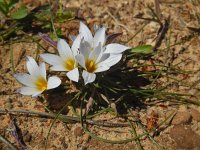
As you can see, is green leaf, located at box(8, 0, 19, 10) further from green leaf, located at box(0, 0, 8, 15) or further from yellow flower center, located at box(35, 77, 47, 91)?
yellow flower center, located at box(35, 77, 47, 91)

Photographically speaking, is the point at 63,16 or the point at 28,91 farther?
the point at 63,16

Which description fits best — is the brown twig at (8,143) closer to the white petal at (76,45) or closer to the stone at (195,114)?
the white petal at (76,45)

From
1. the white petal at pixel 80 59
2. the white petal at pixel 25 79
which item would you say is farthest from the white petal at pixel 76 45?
the white petal at pixel 25 79

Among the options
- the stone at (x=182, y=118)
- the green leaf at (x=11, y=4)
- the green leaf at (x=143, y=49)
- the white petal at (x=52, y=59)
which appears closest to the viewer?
the white petal at (x=52, y=59)

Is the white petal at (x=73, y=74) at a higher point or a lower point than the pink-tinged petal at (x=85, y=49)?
lower

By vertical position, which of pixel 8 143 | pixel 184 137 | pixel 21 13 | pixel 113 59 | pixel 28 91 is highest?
pixel 21 13

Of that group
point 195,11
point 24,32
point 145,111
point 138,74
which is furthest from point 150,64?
point 24,32

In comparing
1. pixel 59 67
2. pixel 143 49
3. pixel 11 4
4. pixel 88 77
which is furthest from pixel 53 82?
pixel 11 4

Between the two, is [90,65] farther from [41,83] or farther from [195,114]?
[195,114]
